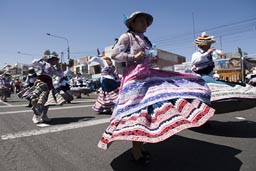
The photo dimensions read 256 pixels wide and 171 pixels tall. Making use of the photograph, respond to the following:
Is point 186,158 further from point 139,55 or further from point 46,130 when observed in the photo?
point 46,130

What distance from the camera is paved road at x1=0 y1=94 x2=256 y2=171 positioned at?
2600mm

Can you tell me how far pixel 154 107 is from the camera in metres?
2.44

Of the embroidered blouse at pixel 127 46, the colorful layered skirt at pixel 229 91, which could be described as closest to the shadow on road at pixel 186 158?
the colorful layered skirt at pixel 229 91

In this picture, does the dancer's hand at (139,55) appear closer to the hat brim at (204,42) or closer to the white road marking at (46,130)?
the hat brim at (204,42)

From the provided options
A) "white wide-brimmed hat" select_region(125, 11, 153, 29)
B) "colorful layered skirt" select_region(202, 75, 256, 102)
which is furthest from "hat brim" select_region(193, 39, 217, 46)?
"white wide-brimmed hat" select_region(125, 11, 153, 29)

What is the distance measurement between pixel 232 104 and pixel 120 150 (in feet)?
6.85

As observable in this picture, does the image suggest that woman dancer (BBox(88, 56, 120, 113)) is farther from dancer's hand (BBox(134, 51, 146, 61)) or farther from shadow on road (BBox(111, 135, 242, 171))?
dancer's hand (BBox(134, 51, 146, 61))

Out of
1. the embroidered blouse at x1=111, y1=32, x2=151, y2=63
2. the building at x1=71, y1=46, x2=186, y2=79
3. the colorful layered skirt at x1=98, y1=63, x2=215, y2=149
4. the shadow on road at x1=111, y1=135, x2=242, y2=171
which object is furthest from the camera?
the building at x1=71, y1=46, x2=186, y2=79

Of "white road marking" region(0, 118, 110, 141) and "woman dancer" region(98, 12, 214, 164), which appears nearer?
"woman dancer" region(98, 12, 214, 164)

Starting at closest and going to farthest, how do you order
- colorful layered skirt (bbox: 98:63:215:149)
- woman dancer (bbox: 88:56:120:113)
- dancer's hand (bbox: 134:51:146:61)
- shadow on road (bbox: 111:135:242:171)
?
colorful layered skirt (bbox: 98:63:215:149)
shadow on road (bbox: 111:135:242:171)
dancer's hand (bbox: 134:51:146:61)
woman dancer (bbox: 88:56:120:113)

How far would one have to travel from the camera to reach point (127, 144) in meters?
3.42

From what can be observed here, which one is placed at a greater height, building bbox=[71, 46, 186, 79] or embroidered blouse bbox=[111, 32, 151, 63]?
building bbox=[71, 46, 186, 79]

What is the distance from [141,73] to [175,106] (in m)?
0.55

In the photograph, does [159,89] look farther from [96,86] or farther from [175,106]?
[96,86]
